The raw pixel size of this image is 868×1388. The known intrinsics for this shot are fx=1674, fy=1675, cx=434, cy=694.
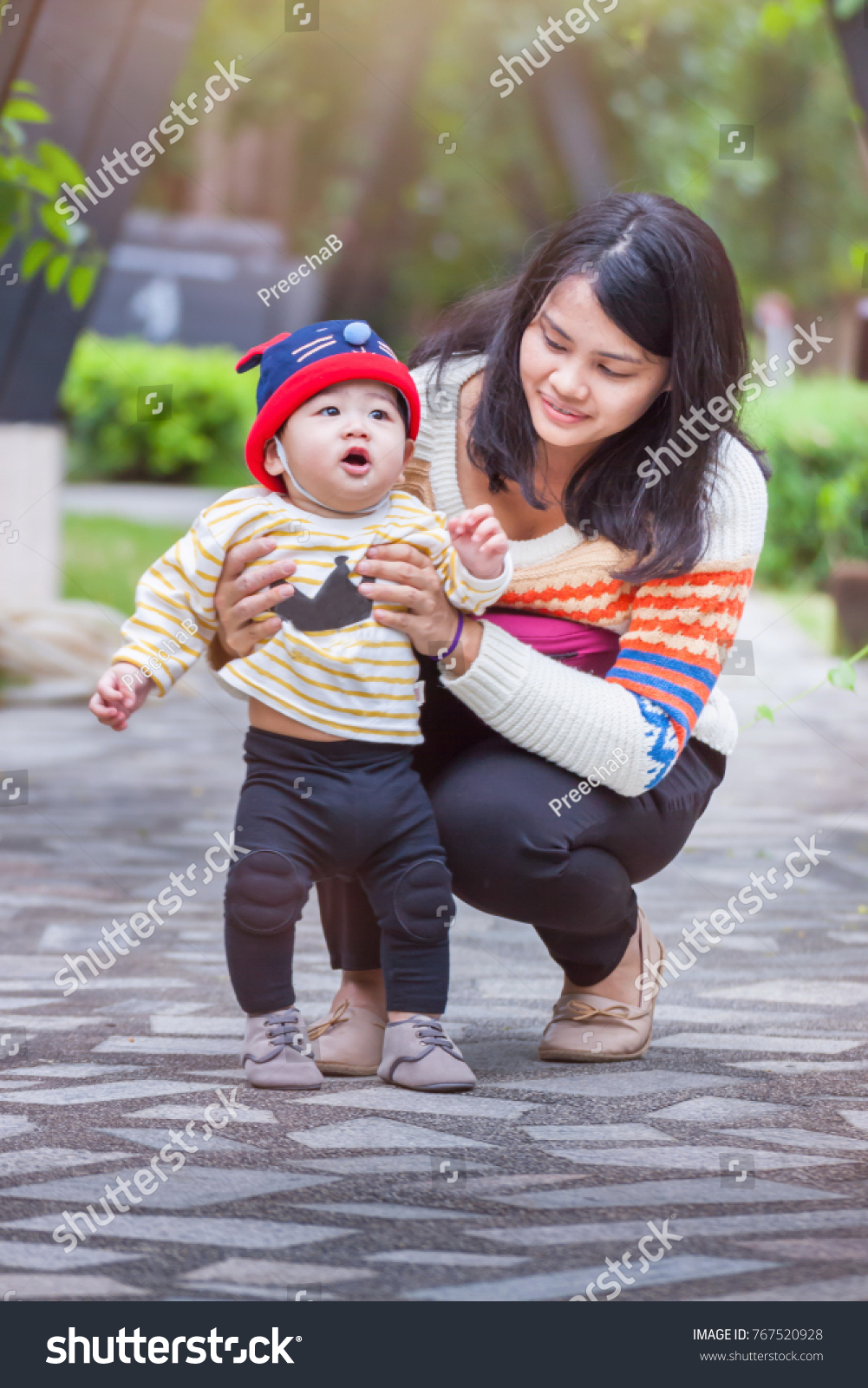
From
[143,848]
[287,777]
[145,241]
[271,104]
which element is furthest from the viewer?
[145,241]

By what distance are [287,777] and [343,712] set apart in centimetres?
13

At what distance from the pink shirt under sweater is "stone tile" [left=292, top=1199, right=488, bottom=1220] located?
39.9 inches

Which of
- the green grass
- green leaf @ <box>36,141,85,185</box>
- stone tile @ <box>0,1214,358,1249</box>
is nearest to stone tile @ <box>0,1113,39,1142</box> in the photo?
stone tile @ <box>0,1214,358,1249</box>

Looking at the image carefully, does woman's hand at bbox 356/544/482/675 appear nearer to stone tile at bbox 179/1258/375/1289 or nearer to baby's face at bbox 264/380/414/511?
baby's face at bbox 264/380/414/511

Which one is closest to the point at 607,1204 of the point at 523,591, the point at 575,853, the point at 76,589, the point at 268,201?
the point at 575,853

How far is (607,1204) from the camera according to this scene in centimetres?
205

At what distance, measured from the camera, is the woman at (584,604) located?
8.53 ft

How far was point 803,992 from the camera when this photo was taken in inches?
127

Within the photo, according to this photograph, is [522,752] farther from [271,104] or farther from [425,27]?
A: [271,104]

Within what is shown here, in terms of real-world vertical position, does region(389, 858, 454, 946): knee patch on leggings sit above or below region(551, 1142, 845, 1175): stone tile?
above

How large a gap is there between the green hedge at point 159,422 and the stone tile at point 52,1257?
14.2m

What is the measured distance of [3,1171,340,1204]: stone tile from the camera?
2.05 meters

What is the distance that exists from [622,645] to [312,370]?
0.67m

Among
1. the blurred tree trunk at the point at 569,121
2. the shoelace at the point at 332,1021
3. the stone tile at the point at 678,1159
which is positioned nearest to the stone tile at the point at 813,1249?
the stone tile at the point at 678,1159
